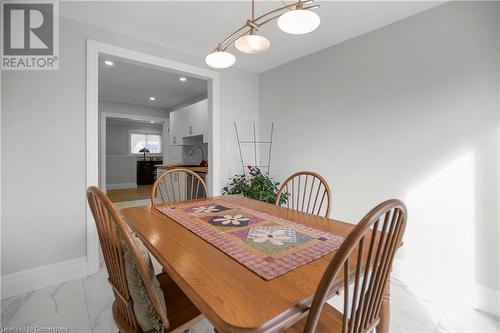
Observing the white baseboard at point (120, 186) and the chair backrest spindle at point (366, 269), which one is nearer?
the chair backrest spindle at point (366, 269)

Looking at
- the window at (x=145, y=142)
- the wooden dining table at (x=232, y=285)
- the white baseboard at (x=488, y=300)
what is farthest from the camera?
the window at (x=145, y=142)

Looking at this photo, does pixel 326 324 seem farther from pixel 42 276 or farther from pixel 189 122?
pixel 189 122

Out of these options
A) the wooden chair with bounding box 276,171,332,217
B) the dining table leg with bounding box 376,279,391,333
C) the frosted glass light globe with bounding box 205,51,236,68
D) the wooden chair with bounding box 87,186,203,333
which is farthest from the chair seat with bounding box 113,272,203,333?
the frosted glass light globe with bounding box 205,51,236,68

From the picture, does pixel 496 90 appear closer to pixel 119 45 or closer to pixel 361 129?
pixel 361 129

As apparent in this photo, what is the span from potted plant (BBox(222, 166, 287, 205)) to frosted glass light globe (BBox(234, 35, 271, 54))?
72.3 inches

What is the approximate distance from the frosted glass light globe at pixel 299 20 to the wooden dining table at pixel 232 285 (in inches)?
39.3

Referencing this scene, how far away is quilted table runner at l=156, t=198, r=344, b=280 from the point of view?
2.75ft

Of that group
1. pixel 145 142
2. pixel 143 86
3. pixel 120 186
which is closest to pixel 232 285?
pixel 143 86

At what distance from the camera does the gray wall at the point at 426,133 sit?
1.65 m

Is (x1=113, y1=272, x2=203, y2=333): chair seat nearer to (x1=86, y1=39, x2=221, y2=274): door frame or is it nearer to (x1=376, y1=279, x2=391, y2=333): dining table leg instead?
(x1=376, y1=279, x2=391, y2=333): dining table leg

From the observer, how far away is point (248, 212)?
1.50m

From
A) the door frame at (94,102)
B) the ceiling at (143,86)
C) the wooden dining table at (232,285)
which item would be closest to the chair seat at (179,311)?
the wooden dining table at (232,285)

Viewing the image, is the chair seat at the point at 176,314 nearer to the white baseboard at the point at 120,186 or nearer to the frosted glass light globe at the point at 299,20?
the frosted glass light globe at the point at 299,20

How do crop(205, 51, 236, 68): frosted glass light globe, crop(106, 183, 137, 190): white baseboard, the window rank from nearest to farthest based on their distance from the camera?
crop(205, 51, 236, 68): frosted glass light globe → crop(106, 183, 137, 190): white baseboard → the window
